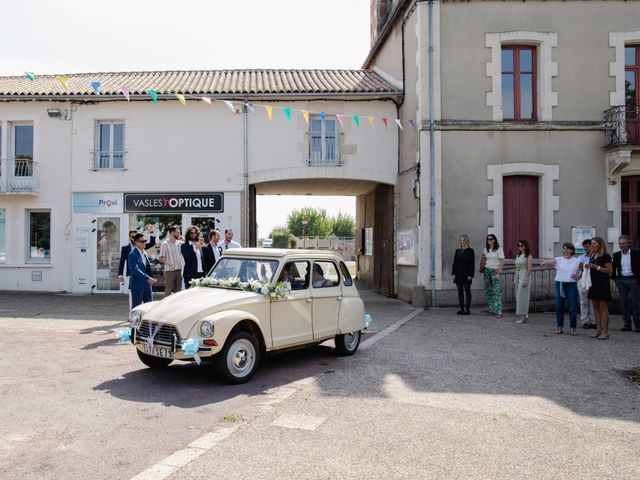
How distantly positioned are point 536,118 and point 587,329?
19.0 feet

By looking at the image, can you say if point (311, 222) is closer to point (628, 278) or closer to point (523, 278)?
point (523, 278)

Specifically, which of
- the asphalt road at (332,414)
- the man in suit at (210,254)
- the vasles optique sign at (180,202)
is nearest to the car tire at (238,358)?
the asphalt road at (332,414)

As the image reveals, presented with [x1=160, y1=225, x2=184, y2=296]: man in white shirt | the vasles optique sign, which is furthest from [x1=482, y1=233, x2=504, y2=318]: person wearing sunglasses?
the vasles optique sign

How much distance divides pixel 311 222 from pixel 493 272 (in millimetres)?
A: 64669

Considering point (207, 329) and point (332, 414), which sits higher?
point (207, 329)

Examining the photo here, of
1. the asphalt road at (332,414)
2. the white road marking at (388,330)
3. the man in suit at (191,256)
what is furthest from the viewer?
the man in suit at (191,256)

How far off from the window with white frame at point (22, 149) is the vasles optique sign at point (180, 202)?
3350mm

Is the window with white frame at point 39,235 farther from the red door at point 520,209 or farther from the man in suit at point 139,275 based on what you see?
the red door at point 520,209

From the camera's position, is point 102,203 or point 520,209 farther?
point 102,203

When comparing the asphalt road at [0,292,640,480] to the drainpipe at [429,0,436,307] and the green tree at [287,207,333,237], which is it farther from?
the green tree at [287,207,333,237]

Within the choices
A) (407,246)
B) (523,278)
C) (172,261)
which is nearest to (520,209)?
(407,246)

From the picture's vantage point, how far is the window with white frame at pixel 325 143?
50.4ft

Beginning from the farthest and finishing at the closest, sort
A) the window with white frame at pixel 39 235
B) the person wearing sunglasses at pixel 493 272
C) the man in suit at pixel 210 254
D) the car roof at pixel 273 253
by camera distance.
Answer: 1. the window with white frame at pixel 39 235
2. the person wearing sunglasses at pixel 493 272
3. the man in suit at pixel 210 254
4. the car roof at pixel 273 253

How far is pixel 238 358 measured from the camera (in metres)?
6.00
